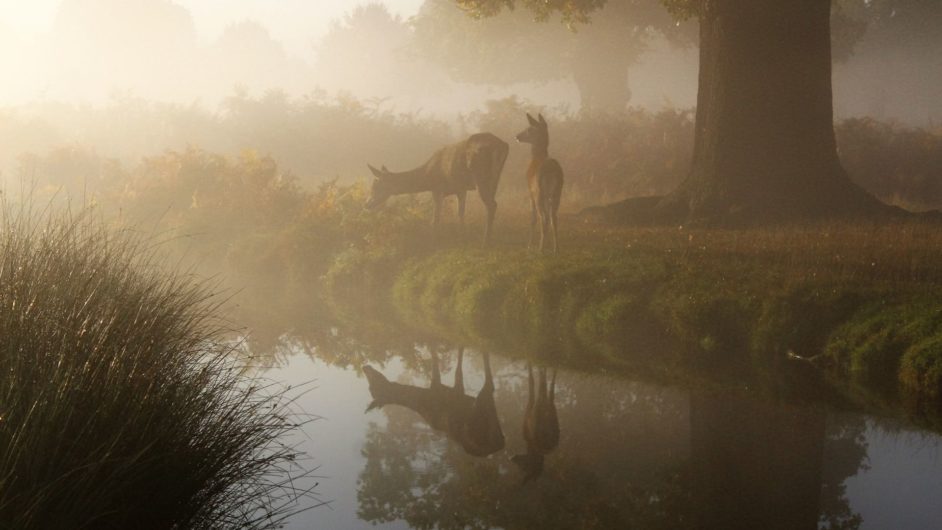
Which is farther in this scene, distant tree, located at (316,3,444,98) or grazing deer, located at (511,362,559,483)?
distant tree, located at (316,3,444,98)

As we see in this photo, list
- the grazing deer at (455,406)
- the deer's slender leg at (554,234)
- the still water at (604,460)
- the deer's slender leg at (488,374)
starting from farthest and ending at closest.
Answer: the deer's slender leg at (554,234)
the deer's slender leg at (488,374)
the grazing deer at (455,406)
the still water at (604,460)

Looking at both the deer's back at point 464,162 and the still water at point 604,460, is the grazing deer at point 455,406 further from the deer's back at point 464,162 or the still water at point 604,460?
the deer's back at point 464,162

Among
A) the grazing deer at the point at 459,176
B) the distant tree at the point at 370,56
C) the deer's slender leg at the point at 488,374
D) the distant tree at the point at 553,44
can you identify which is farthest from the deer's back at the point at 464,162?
the distant tree at the point at 370,56

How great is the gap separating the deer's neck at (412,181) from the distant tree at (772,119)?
566 centimetres

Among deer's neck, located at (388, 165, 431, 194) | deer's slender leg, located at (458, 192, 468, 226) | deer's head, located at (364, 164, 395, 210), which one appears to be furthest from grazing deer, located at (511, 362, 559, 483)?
deer's head, located at (364, 164, 395, 210)

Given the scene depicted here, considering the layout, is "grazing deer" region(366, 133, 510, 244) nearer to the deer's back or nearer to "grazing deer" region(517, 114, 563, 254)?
the deer's back

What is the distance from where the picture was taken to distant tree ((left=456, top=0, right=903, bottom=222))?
56.7 ft

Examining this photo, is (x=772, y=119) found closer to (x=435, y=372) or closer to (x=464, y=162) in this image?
(x=464, y=162)

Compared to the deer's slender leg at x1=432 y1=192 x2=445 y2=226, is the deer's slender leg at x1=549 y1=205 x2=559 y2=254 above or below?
below

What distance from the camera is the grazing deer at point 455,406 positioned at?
9117mm

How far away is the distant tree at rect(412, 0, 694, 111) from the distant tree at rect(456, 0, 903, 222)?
17.8m

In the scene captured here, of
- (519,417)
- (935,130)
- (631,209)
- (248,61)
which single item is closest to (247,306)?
(631,209)

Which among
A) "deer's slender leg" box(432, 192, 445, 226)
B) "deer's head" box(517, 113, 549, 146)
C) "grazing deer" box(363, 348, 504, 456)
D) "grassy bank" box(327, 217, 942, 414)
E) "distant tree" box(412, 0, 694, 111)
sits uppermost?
"distant tree" box(412, 0, 694, 111)

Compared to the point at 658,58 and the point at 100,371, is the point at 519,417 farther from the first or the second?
the point at 658,58
